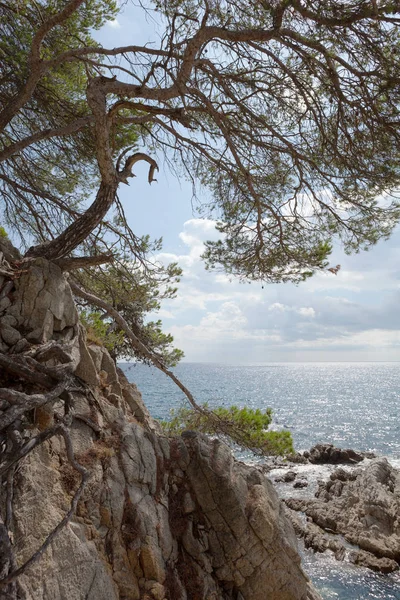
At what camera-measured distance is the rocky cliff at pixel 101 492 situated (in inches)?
160

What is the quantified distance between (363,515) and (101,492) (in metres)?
15.9

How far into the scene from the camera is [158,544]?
535 cm

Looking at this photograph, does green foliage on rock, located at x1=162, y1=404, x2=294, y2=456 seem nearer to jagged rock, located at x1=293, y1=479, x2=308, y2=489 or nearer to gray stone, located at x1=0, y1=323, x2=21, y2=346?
gray stone, located at x1=0, y1=323, x2=21, y2=346

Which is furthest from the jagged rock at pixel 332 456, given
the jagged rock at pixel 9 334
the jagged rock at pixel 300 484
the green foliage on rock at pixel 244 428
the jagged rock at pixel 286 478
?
the jagged rock at pixel 9 334

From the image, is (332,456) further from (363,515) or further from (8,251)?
(8,251)

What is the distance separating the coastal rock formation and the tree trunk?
1495 centimetres

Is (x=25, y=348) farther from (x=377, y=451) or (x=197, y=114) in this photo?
(x=377, y=451)

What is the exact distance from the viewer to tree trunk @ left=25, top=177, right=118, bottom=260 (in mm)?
5551

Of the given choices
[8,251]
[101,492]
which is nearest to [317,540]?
[101,492]

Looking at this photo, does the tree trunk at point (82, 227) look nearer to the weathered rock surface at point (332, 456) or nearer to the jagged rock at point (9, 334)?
the jagged rock at point (9, 334)

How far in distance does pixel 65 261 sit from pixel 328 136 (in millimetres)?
4425

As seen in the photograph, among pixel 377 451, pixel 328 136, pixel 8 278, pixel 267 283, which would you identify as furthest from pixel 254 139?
pixel 377 451

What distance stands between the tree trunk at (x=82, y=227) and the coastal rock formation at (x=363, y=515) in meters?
15.0

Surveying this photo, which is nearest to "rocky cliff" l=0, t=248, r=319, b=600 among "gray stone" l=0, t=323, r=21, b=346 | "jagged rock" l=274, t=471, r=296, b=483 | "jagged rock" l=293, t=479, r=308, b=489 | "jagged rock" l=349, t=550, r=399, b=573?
"gray stone" l=0, t=323, r=21, b=346
